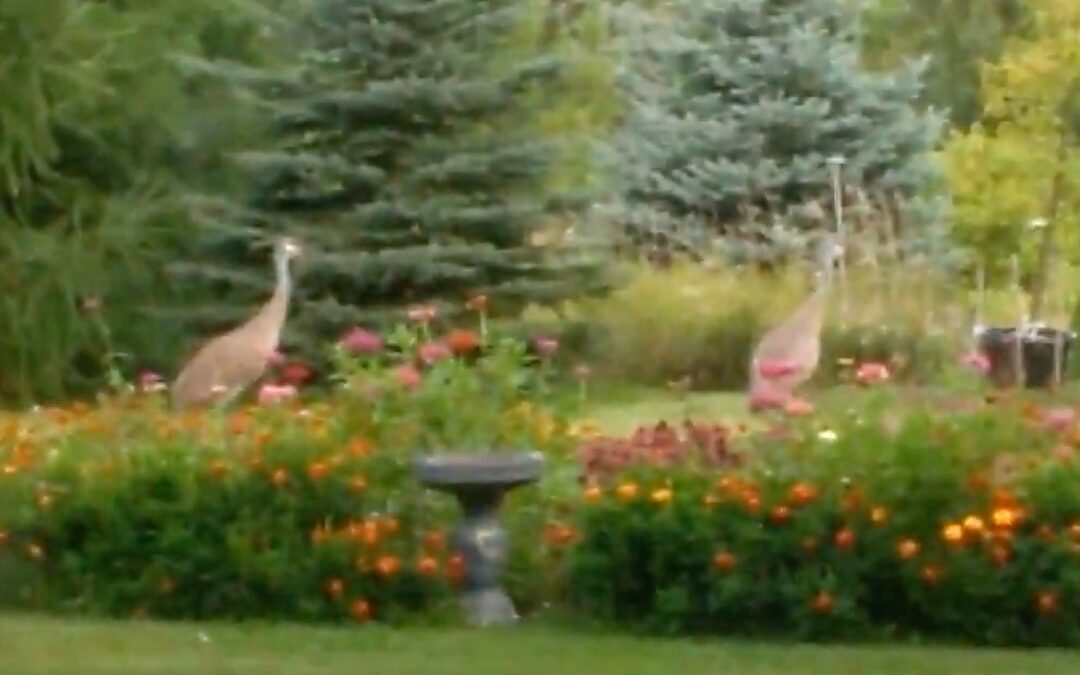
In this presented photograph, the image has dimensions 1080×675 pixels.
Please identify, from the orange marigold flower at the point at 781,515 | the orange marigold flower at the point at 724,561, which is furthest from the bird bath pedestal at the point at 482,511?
the orange marigold flower at the point at 781,515

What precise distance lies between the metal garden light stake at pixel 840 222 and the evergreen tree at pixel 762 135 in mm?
273

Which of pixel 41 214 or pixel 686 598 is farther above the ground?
pixel 41 214

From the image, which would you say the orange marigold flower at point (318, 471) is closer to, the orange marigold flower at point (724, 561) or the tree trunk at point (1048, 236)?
the orange marigold flower at point (724, 561)

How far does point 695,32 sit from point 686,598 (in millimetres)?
16884

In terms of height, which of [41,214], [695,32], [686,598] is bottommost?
[686,598]

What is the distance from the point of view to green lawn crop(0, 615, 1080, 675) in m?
8.11

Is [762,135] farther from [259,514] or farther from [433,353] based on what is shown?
[259,514]

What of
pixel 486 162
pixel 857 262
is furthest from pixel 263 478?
pixel 857 262

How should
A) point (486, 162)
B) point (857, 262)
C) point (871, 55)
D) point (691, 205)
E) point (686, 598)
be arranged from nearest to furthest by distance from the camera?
point (686, 598) → point (486, 162) → point (857, 262) → point (691, 205) → point (871, 55)

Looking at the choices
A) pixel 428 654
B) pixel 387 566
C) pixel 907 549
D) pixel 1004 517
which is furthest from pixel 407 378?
pixel 1004 517

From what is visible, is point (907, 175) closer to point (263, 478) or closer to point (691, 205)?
point (691, 205)

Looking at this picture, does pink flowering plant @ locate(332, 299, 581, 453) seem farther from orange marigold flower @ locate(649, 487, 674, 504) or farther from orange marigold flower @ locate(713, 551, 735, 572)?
orange marigold flower @ locate(713, 551, 735, 572)

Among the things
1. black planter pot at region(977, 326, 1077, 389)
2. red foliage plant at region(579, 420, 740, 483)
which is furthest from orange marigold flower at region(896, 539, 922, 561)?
→ black planter pot at region(977, 326, 1077, 389)

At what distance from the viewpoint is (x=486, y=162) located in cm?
1891
